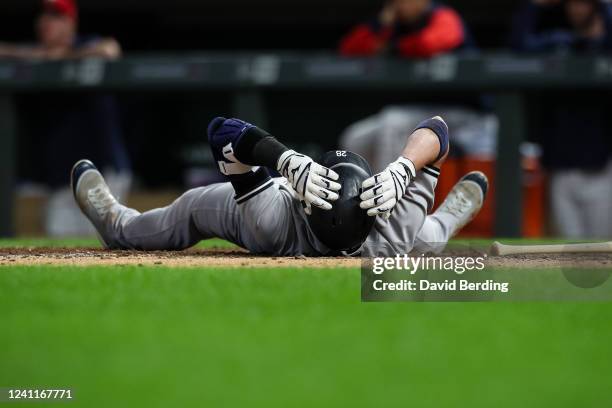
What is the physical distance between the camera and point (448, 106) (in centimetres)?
884

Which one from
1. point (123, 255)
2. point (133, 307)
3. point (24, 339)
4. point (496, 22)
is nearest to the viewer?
point (24, 339)

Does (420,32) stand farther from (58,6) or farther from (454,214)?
(454,214)

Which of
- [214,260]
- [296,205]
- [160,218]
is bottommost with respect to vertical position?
[214,260]

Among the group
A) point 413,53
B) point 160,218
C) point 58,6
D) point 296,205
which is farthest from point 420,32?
point 296,205

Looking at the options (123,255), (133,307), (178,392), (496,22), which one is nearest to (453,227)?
(123,255)

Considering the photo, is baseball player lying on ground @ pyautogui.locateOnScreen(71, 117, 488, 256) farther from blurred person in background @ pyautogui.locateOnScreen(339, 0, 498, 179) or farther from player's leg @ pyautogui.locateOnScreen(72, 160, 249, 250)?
blurred person in background @ pyautogui.locateOnScreen(339, 0, 498, 179)

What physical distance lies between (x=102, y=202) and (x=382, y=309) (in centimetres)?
206

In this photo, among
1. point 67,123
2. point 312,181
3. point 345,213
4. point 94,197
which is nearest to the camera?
point 312,181

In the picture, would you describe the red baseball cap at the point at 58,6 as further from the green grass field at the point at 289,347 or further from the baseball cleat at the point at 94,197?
the green grass field at the point at 289,347

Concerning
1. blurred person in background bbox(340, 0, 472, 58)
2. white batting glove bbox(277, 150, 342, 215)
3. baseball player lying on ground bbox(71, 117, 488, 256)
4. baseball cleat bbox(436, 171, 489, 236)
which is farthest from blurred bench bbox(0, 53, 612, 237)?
white batting glove bbox(277, 150, 342, 215)

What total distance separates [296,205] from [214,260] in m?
0.42

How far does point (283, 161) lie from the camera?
13.2 feet

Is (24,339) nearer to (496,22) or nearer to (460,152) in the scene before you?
(460,152)

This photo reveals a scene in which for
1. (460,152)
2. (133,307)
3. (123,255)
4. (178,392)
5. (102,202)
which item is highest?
(460,152)
